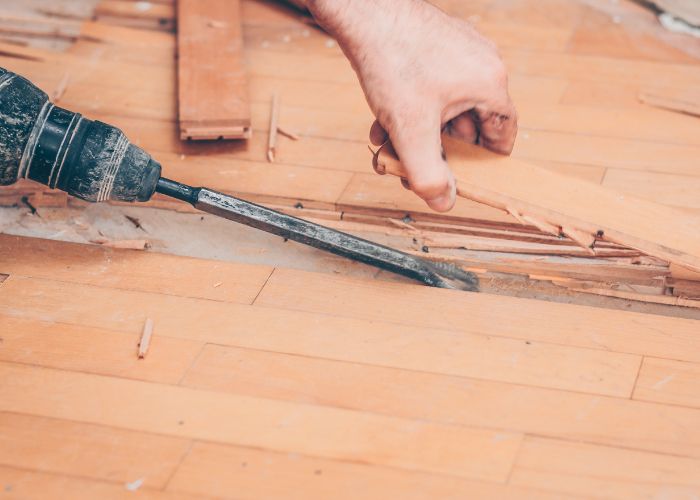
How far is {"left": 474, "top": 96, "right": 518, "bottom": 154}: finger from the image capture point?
163 centimetres

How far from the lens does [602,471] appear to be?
1427 millimetres

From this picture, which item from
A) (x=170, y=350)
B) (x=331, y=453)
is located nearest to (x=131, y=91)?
(x=170, y=350)

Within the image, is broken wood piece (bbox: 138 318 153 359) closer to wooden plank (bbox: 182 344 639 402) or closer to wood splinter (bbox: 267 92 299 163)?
wooden plank (bbox: 182 344 639 402)

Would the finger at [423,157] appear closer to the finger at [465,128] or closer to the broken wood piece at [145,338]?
the finger at [465,128]

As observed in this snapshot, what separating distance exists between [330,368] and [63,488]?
1.74ft

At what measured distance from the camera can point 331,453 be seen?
1452 mm

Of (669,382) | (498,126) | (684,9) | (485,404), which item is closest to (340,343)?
(485,404)

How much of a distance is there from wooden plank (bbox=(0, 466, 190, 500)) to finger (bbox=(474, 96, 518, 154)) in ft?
3.03

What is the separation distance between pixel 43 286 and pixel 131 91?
2.79 feet

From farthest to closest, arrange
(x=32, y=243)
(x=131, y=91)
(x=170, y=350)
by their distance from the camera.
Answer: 1. (x=131, y=91)
2. (x=32, y=243)
3. (x=170, y=350)

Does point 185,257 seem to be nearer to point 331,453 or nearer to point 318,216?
point 318,216

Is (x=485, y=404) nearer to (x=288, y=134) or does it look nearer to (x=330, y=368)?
(x=330, y=368)

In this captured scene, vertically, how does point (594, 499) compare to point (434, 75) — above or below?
below

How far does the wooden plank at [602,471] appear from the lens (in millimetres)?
1398
